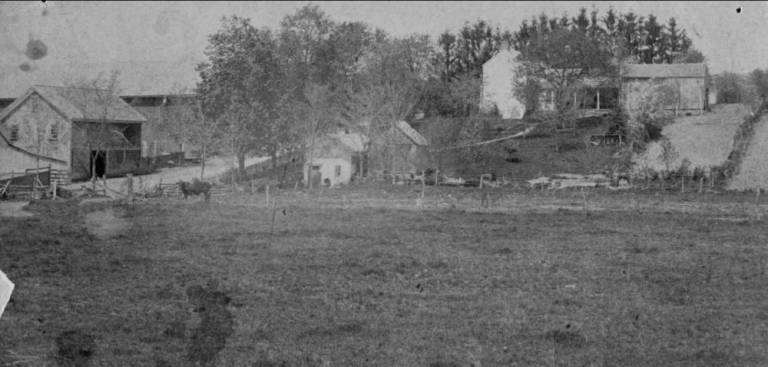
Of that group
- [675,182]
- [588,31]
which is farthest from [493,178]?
[588,31]

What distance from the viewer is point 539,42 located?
46.0 metres

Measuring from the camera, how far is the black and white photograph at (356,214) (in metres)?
9.66

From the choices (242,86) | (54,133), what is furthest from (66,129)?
(242,86)

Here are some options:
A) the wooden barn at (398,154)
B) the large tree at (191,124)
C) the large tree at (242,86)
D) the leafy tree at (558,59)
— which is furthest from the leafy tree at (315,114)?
the leafy tree at (558,59)

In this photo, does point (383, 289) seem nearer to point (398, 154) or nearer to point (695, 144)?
point (398, 154)

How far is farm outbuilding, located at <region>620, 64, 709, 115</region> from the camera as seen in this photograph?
5203 cm

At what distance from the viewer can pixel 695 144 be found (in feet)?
130

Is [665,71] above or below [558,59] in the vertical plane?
above

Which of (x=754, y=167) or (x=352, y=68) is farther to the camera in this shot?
(x=352, y=68)

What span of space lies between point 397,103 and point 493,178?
904 cm

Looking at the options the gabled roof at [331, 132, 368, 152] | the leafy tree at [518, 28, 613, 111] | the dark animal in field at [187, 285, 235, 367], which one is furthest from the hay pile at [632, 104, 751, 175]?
the dark animal in field at [187, 285, 235, 367]

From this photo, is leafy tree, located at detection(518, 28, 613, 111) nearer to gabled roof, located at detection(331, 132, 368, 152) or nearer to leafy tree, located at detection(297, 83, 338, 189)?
gabled roof, located at detection(331, 132, 368, 152)

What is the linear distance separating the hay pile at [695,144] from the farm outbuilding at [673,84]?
2276 millimetres

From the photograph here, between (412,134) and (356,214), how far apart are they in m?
19.1
